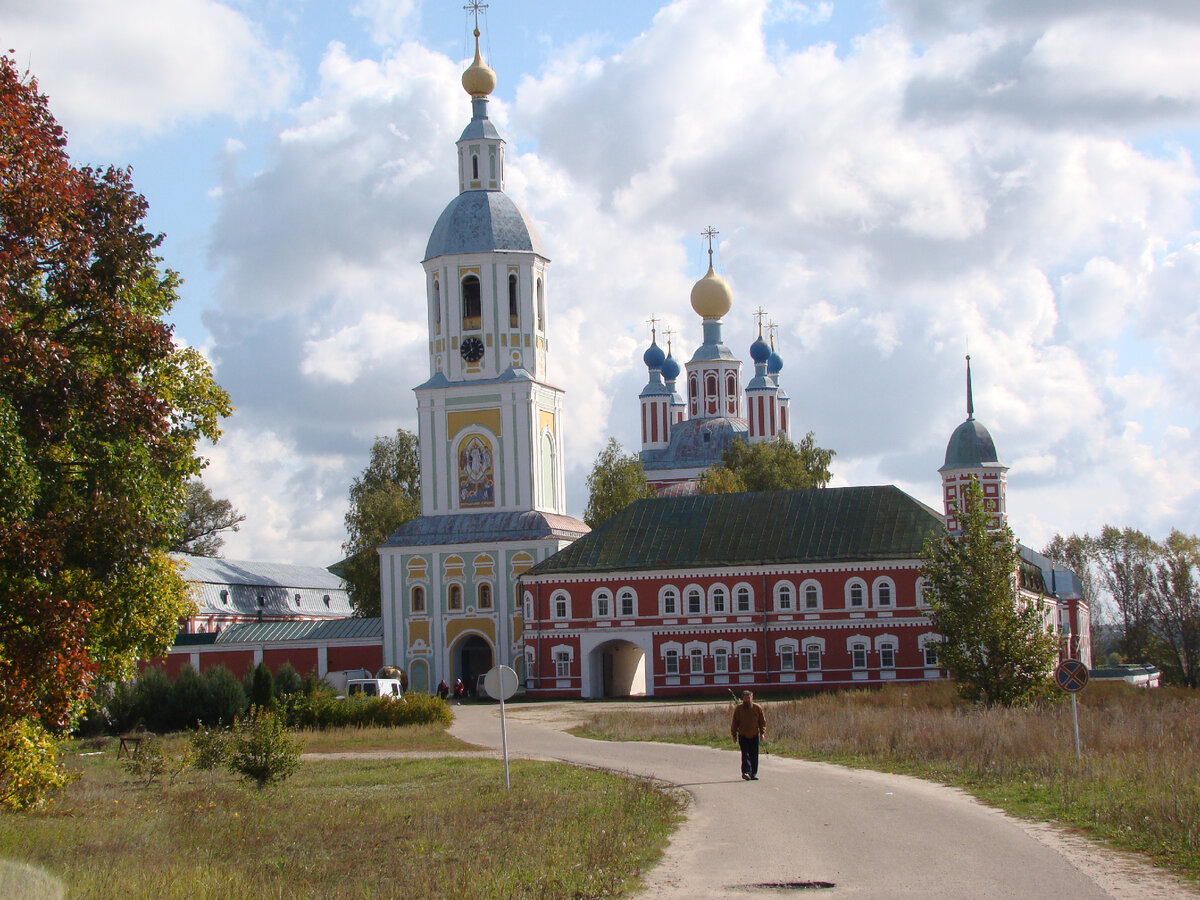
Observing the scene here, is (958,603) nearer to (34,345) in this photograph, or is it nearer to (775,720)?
(775,720)

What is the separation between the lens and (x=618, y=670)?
210ft

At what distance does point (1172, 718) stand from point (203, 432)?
1932 cm

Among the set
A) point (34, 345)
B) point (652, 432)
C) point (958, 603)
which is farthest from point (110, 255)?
point (652, 432)

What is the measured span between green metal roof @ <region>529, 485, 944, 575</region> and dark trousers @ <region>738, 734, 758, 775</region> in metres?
32.9

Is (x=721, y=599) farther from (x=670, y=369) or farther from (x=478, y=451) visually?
(x=670, y=369)

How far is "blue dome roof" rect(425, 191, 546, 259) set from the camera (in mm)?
65375

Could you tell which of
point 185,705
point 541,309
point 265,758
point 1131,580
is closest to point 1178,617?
point 1131,580

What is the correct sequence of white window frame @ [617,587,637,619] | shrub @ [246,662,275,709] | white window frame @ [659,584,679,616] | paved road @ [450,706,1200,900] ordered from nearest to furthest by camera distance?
paved road @ [450,706,1200,900] < shrub @ [246,662,275,709] < white window frame @ [659,584,679,616] < white window frame @ [617,587,637,619]

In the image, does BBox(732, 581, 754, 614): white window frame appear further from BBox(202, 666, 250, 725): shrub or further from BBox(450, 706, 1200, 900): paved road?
BBox(450, 706, 1200, 900): paved road

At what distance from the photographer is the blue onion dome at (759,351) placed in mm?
112938

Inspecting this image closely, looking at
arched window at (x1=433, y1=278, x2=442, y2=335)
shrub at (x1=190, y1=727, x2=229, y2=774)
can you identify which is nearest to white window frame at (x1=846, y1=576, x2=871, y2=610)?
arched window at (x1=433, y1=278, x2=442, y2=335)

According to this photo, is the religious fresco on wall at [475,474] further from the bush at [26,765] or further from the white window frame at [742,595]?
the bush at [26,765]

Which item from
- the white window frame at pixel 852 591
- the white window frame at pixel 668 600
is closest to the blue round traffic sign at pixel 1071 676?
the white window frame at pixel 852 591

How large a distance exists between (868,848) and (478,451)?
4982 centimetres
